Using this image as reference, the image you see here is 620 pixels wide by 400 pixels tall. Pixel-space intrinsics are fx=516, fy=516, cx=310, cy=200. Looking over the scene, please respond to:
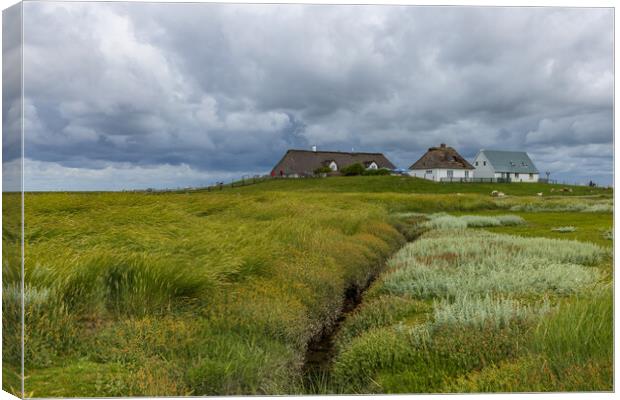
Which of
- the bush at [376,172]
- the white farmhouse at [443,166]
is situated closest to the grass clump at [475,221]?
the bush at [376,172]

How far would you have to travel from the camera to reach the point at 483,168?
1069 cm

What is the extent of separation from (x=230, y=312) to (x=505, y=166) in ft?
20.6

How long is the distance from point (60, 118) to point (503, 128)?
25.0 ft

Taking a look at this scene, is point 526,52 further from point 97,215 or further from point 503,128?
point 97,215

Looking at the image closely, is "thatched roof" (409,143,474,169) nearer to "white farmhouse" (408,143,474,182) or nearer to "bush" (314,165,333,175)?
"white farmhouse" (408,143,474,182)

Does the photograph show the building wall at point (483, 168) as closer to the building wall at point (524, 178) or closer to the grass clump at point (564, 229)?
the building wall at point (524, 178)

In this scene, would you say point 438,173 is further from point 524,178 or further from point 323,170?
point 323,170

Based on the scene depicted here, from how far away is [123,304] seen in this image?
6.80m

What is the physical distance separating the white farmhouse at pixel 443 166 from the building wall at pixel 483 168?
0.17 metres

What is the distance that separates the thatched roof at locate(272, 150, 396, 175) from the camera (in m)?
11.5

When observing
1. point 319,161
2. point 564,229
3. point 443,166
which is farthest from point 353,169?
point 564,229

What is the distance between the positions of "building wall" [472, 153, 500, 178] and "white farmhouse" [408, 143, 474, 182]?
17 centimetres

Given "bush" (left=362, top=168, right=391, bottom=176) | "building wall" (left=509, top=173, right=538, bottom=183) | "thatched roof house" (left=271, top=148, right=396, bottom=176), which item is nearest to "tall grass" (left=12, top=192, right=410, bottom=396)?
"thatched roof house" (left=271, top=148, right=396, bottom=176)

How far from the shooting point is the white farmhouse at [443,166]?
10547mm
